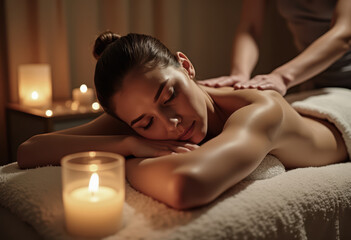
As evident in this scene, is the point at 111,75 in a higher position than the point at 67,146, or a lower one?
higher

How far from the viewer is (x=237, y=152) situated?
88 centimetres

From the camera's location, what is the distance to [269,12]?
11.3ft

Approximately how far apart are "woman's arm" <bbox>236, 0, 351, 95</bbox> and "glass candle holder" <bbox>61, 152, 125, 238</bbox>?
94 cm

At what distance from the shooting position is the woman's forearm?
1109mm

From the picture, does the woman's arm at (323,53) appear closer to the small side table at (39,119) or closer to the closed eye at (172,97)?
the closed eye at (172,97)

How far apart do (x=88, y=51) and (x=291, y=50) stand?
179cm

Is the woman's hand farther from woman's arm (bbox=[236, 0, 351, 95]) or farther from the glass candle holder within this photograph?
woman's arm (bbox=[236, 0, 351, 95])

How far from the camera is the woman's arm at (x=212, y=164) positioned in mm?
800

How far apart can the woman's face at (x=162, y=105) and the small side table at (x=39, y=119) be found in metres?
0.96

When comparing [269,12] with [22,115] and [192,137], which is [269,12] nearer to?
[22,115]

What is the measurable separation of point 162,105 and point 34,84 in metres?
1.32

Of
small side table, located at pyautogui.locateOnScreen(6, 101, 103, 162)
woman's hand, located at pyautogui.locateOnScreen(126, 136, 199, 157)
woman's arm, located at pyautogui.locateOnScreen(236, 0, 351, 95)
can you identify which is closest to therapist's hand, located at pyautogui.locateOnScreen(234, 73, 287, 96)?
woman's arm, located at pyautogui.locateOnScreen(236, 0, 351, 95)

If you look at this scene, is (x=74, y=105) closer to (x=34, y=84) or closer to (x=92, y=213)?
(x=34, y=84)

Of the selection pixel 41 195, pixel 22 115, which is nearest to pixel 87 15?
pixel 22 115
